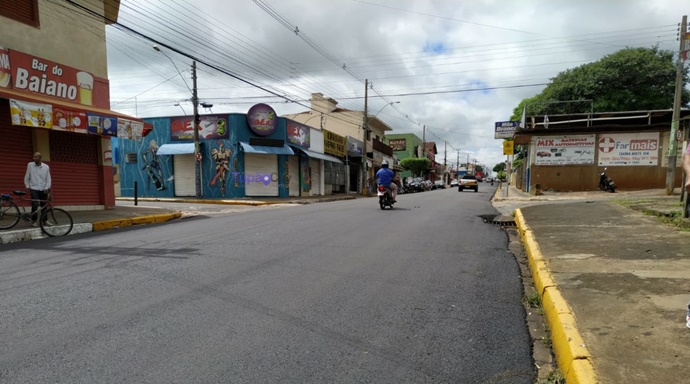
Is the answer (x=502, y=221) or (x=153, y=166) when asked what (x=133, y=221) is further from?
(x=153, y=166)

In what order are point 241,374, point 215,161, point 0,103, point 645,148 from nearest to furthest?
point 241,374 → point 0,103 → point 645,148 → point 215,161

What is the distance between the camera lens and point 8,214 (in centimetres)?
923

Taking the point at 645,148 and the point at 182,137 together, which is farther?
the point at 182,137

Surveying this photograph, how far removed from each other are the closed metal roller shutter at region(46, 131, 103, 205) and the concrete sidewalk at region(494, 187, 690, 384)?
13.5 metres

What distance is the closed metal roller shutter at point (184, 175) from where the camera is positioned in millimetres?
24297

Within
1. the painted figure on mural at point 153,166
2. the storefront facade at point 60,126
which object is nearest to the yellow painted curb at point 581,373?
the storefront facade at point 60,126

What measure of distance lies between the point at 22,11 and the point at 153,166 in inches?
561

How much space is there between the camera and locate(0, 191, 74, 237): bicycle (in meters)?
9.18

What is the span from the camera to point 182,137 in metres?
24.3

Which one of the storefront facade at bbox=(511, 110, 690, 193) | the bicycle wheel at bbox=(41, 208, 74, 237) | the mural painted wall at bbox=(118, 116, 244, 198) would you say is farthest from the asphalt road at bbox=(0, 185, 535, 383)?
the storefront facade at bbox=(511, 110, 690, 193)

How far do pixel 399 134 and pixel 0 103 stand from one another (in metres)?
69.4

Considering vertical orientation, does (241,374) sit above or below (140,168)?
below

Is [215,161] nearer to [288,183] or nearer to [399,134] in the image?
[288,183]

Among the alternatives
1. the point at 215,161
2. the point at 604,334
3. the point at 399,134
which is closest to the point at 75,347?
the point at 604,334
